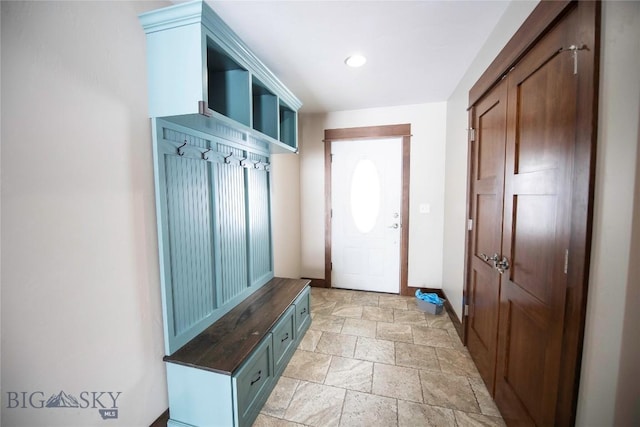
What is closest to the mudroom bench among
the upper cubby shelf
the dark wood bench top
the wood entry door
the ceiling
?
the dark wood bench top

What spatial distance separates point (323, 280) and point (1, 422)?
3.03m

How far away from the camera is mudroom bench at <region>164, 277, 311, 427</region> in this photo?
4.19ft

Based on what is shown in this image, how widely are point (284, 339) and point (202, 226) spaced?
1085 millimetres

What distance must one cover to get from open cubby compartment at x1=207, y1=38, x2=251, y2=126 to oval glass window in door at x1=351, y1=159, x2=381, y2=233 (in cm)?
206

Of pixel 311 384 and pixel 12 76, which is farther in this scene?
pixel 311 384

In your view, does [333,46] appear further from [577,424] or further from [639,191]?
[577,424]

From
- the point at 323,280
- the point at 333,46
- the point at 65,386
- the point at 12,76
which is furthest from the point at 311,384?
the point at 333,46

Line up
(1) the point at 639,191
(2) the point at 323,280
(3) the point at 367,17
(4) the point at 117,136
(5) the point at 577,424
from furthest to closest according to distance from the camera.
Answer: (2) the point at 323,280
(3) the point at 367,17
(4) the point at 117,136
(5) the point at 577,424
(1) the point at 639,191

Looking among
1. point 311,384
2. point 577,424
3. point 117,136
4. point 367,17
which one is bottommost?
point 311,384

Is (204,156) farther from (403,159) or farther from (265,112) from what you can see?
(403,159)

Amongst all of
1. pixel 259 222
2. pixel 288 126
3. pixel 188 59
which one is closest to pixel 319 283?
pixel 259 222

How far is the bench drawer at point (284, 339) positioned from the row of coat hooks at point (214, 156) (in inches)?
49.6

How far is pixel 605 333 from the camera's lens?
84 centimetres

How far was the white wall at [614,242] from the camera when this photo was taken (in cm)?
77
